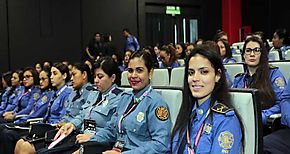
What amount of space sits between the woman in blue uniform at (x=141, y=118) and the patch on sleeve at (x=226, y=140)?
53cm

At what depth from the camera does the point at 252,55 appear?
3279 mm

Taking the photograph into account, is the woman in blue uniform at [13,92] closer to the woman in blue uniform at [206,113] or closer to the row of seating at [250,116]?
the woman in blue uniform at [206,113]

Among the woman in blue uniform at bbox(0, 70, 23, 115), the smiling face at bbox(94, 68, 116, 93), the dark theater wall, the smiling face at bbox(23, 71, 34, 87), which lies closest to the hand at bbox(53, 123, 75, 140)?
the smiling face at bbox(94, 68, 116, 93)

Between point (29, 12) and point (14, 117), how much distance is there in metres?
6.32

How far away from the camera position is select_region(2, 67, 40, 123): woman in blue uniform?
16.4ft

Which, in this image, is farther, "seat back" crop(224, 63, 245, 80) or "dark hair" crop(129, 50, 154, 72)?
"seat back" crop(224, 63, 245, 80)

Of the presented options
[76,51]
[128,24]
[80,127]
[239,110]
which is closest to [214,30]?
[128,24]

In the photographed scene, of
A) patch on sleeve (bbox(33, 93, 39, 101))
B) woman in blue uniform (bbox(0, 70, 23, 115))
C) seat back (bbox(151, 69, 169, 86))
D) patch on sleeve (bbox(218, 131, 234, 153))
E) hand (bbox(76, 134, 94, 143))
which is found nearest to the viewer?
patch on sleeve (bbox(218, 131, 234, 153))

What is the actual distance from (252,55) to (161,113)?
3.93ft

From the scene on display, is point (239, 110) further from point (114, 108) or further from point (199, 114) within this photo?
point (114, 108)

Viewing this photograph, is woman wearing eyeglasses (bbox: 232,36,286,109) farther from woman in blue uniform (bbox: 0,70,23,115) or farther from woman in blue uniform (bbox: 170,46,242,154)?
woman in blue uniform (bbox: 0,70,23,115)

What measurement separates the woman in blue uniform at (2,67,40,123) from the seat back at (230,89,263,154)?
11.2 feet

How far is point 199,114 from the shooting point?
6.72ft

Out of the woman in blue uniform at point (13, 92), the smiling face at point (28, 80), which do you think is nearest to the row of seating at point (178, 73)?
the smiling face at point (28, 80)
